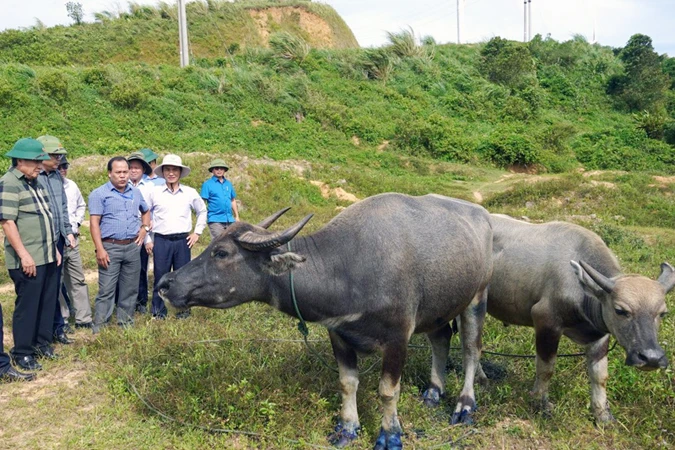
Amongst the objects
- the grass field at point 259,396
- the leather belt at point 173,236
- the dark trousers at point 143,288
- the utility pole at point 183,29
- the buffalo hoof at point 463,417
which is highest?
the utility pole at point 183,29

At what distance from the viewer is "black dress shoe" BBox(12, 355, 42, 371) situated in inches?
185

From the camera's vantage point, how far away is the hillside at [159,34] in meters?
22.7

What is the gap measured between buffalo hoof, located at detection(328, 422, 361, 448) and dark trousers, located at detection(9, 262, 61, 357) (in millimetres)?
2800

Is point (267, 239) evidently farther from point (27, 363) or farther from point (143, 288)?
point (143, 288)

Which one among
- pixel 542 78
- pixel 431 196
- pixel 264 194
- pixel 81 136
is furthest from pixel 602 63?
pixel 431 196

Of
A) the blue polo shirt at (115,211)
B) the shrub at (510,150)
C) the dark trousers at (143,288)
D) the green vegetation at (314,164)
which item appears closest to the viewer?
the green vegetation at (314,164)

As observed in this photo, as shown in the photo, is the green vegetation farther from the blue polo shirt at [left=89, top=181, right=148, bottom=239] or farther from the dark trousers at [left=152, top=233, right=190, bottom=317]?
the blue polo shirt at [left=89, top=181, right=148, bottom=239]

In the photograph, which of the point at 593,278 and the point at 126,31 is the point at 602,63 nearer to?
the point at 126,31

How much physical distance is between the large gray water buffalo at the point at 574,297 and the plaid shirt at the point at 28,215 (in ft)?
13.1

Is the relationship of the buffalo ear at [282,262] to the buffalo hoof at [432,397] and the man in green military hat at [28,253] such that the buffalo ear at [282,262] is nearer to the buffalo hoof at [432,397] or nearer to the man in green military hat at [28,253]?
the buffalo hoof at [432,397]

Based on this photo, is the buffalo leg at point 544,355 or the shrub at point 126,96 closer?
the buffalo leg at point 544,355

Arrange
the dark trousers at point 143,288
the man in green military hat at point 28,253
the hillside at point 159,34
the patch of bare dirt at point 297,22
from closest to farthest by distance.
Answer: the man in green military hat at point 28,253, the dark trousers at point 143,288, the hillside at point 159,34, the patch of bare dirt at point 297,22

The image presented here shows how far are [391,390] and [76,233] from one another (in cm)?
399

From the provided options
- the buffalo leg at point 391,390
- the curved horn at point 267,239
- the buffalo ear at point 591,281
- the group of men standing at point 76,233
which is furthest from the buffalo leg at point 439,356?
the group of men standing at point 76,233
